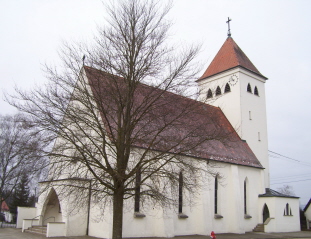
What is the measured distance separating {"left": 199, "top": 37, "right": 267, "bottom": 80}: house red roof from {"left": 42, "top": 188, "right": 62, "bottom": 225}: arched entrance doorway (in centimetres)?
1809

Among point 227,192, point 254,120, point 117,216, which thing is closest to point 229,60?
point 254,120

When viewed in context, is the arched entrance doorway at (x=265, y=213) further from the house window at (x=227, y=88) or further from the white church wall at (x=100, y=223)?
the white church wall at (x=100, y=223)

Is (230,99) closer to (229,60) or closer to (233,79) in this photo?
(233,79)

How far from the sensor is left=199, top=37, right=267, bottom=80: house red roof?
30.9 m

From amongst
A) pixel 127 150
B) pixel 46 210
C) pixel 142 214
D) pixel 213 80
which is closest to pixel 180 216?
pixel 142 214

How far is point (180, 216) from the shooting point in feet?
66.3

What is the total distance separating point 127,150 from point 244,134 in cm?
1918

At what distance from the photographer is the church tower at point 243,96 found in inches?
1153

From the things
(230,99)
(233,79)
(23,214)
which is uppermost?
(233,79)

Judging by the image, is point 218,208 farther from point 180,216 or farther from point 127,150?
point 127,150

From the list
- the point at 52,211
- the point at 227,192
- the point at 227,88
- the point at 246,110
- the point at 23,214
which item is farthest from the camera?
the point at 227,88

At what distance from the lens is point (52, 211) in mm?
21250

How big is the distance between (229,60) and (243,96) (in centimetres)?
408

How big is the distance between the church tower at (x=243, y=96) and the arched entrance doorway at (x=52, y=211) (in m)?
15.6
